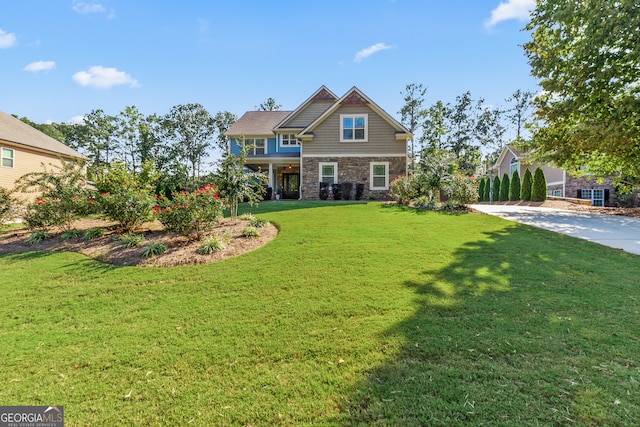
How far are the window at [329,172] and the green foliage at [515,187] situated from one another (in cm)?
1396

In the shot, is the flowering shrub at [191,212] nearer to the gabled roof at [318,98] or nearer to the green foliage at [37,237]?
the green foliage at [37,237]

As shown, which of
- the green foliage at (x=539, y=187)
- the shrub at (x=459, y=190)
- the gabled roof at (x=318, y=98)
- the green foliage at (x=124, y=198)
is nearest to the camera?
the green foliage at (x=124, y=198)

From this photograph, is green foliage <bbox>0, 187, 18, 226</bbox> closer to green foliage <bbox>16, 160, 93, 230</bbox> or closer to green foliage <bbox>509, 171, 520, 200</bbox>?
green foliage <bbox>16, 160, 93, 230</bbox>

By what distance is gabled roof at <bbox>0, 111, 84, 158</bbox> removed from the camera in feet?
48.2

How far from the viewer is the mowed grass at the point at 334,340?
204 cm

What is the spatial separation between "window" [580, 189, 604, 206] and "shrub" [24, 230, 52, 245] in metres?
29.1

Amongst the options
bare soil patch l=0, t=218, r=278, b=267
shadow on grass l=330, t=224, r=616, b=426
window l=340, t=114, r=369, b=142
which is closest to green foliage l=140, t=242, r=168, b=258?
bare soil patch l=0, t=218, r=278, b=267

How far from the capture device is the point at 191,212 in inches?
255

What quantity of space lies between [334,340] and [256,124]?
75.8 ft

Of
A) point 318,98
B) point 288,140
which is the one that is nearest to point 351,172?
point 318,98

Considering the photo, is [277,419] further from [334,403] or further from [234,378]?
[234,378]

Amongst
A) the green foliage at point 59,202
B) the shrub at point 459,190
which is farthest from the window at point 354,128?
the green foliage at point 59,202

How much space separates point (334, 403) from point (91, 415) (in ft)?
5.82

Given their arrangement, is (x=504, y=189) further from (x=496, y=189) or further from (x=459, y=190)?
(x=459, y=190)
